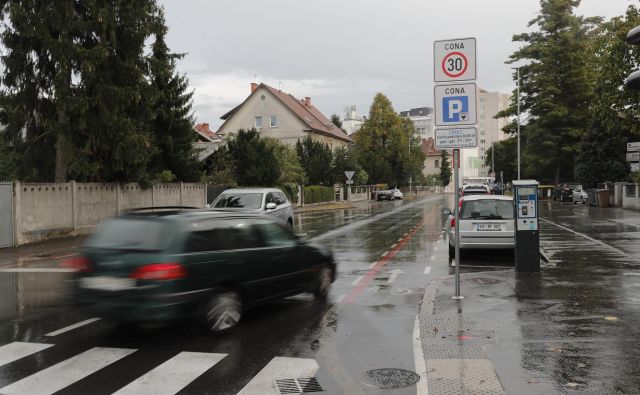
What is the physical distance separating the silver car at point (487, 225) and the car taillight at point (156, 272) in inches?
331

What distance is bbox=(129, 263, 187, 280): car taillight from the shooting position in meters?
6.33

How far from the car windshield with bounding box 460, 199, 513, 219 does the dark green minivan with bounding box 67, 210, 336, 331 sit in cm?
700

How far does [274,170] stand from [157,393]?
1261 inches

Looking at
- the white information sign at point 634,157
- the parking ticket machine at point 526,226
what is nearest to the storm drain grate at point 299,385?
the parking ticket machine at point 526,226

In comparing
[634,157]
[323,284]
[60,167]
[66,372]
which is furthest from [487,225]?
[634,157]

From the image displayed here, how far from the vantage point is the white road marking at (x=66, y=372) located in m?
5.05

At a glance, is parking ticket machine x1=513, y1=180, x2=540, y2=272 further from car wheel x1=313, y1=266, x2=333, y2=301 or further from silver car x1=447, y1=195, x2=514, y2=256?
car wheel x1=313, y1=266, x2=333, y2=301

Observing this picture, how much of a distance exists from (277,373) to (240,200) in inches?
459

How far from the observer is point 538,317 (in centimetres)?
752

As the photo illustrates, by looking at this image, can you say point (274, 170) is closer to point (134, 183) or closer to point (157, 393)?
point (134, 183)

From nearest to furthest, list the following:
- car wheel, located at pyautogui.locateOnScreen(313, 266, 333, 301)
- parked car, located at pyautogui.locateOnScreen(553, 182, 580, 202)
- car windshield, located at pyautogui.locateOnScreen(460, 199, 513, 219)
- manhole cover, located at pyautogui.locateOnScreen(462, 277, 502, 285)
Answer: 1. car wheel, located at pyautogui.locateOnScreen(313, 266, 333, 301)
2. manhole cover, located at pyautogui.locateOnScreen(462, 277, 502, 285)
3. car windshield, located at pyautogui.locateOnScreen(460, 199, 513, 219)
4. parked car, located at pyautogui.locateOnScreen(553, 182, 580, 202)

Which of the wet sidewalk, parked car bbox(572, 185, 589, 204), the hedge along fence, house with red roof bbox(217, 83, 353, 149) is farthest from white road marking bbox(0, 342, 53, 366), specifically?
house with red roof bbox(217, 83, 353, 149)

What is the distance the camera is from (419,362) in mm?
5750

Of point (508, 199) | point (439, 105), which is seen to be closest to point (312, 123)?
point (508, 199)
